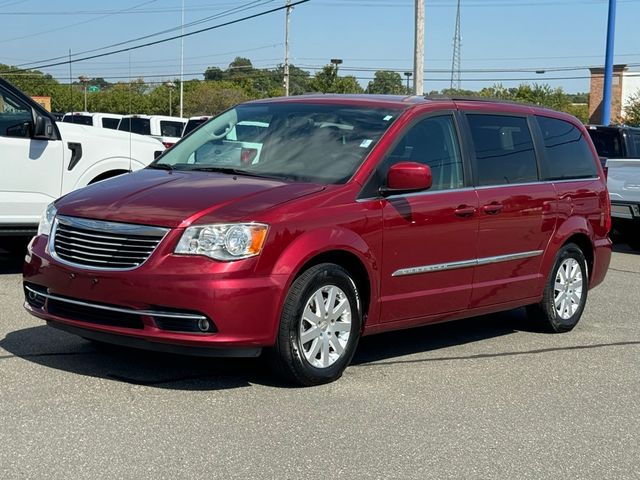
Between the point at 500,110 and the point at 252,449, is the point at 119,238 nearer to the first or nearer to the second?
the point at 252,449

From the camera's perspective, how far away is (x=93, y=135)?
10211mm

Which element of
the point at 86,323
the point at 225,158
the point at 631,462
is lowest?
the point at 631,462

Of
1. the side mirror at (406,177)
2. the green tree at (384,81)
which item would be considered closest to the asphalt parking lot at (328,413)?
the side mirror at (406,177)

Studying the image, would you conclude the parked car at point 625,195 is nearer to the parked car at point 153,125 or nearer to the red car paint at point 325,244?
the red car paint at point 325,244

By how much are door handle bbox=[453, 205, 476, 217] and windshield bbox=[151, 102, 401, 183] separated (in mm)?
790

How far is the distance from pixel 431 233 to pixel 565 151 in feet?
7.57

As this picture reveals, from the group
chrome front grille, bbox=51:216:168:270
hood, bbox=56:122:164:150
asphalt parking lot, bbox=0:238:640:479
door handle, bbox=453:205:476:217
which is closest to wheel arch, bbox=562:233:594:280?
asphalt parking lot, bbox=0:238:640:479

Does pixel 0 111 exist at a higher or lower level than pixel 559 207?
higher

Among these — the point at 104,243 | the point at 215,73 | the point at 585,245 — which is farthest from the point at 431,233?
the point at 215,73

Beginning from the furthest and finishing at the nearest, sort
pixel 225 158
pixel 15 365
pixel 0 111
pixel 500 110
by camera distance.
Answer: pixel 0 111 < pixel 500 110 < pixel 225 158 < pixel 15 365

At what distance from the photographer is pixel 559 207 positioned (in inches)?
311

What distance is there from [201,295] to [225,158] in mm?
1661

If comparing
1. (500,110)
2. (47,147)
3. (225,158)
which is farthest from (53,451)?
(47,147)

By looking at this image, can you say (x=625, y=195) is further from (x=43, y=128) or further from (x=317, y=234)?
(x=317, y=234)
